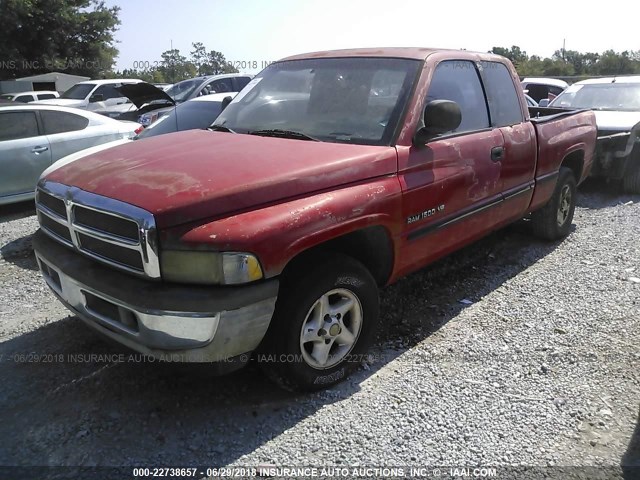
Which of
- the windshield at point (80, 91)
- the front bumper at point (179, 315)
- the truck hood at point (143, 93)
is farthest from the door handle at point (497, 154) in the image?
the windshield at point (80, 91)

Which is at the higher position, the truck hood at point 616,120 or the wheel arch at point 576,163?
the truck hood at point 616,120

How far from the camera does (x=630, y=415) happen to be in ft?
9.26

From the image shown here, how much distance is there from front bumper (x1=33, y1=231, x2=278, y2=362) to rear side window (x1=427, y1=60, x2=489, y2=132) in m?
2.00

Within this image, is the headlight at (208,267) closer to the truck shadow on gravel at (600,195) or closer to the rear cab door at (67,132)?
the rear cab door at (67,132)

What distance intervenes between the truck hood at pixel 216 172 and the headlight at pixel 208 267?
0.53ft

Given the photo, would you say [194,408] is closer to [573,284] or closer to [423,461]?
[423,461]

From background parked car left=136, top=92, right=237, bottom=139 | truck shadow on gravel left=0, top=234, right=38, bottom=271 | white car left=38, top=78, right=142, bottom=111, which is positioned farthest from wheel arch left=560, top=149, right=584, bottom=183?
white car left=38, top=78, right=142, bottom=111

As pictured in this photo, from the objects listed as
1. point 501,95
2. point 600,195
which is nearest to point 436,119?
point 501,95

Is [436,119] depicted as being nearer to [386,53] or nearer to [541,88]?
[386,53]

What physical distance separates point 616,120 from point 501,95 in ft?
14.1

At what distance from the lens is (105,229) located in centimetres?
256

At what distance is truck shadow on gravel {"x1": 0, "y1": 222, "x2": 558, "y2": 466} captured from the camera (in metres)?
2.54

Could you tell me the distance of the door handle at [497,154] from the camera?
13.1ft

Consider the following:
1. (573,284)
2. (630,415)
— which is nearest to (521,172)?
(573,284)
